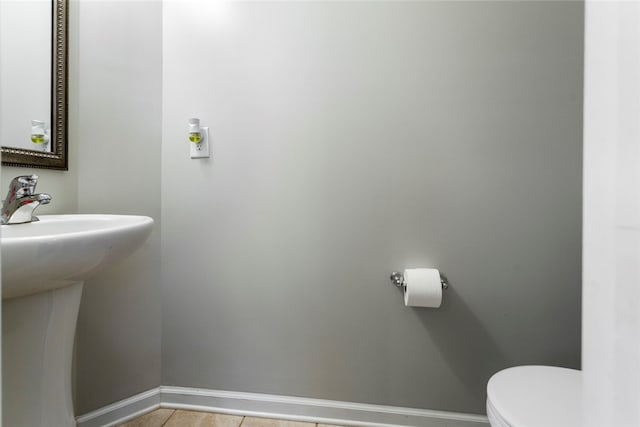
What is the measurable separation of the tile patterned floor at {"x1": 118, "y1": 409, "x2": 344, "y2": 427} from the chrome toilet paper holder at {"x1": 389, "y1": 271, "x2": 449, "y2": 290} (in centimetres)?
65

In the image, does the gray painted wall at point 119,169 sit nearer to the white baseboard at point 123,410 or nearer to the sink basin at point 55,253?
the white baseboard at point 123,410

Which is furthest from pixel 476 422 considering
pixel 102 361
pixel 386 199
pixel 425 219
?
pixel 102 361

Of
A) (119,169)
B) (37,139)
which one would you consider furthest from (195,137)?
(37,139)

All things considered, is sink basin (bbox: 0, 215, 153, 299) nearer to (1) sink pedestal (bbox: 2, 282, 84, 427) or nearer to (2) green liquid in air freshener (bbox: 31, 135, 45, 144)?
(1) sink pedestal (bbox: 2, 282, 84, 427)

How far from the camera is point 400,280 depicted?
4.03 feet

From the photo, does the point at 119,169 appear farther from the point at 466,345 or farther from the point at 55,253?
the point at 466,345

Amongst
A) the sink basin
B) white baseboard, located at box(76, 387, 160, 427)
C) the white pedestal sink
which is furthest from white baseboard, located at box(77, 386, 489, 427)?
the sink basin

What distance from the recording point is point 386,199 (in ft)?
Answer: 4.14

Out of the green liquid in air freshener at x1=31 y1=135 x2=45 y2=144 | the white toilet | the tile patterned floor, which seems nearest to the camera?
the white toilet

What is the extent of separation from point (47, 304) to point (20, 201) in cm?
31

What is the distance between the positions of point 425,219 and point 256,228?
2.26ft

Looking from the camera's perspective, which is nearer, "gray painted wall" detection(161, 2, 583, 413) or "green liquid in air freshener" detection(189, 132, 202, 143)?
"gray painted wall" detection(161, 2, 583, 413)

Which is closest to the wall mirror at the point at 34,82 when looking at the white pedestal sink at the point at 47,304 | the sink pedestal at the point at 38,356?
the white pedestal sink at the point at 47,304

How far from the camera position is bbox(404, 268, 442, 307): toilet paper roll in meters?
1.12
